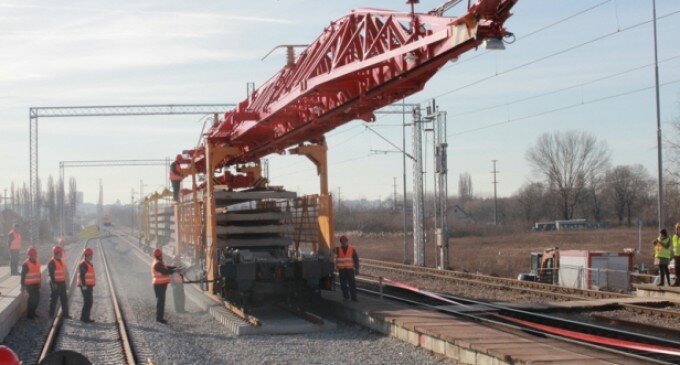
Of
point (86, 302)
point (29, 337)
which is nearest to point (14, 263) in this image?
point (86, 302)

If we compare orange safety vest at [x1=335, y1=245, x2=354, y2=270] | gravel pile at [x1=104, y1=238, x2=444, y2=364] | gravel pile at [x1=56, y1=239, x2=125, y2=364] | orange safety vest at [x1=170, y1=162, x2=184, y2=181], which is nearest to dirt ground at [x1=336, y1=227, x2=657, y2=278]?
orange safety vest at [x1=335, y1=245, x2=354, y2=270]

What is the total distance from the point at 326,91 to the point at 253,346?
4.04m

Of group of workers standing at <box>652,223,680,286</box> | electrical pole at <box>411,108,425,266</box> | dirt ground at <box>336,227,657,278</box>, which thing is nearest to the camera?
group of workers standing at <box>652,223,680,286</box>

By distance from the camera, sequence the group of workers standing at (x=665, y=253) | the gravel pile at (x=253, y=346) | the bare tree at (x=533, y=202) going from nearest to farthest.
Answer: the gravel pile at (x=253, y=346) < the group of workers standing at (x=665, y=253) < the bare tree at (x=533, y=202)

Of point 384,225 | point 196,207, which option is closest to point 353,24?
point 196,207

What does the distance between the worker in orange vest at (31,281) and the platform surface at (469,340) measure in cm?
641

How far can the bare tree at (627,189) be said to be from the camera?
87.8 meters

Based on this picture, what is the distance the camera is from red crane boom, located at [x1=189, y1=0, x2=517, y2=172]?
8.28 meters

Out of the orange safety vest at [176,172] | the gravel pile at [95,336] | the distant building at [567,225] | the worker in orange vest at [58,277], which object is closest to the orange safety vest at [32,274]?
the worker in orange vest at [58,277]

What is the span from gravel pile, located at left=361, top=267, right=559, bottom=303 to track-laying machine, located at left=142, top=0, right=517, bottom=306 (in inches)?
208

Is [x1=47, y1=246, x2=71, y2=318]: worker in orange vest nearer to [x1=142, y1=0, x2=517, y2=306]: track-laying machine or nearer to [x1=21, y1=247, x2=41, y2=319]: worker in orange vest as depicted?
[x1=21, y1=247, x2=41, y2=319]: worker in orange vest

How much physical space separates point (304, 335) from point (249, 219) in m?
3.18

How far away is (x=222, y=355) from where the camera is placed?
1132 cm

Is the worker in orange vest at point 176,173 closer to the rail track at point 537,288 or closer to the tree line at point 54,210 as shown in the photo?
the rail track at point 537,288
